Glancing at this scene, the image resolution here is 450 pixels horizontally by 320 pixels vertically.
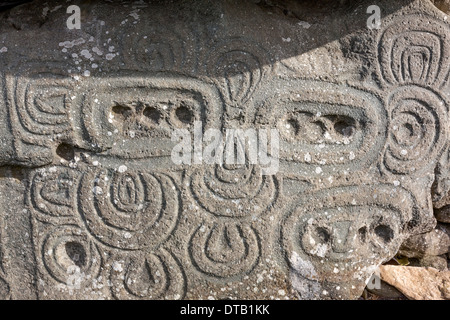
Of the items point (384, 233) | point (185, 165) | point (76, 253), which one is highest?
point (185, 165)

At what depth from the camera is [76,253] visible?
6.89 ft

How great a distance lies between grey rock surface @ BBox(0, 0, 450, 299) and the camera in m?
2.03

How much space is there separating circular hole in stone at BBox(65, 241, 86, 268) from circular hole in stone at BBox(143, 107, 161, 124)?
25.7 inches

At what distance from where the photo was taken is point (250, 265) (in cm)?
206

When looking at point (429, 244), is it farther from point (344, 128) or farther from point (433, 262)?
point (344, 128)

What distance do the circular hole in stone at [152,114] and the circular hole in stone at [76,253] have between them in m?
0.65

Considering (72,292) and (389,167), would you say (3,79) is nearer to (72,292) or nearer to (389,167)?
(72,292)

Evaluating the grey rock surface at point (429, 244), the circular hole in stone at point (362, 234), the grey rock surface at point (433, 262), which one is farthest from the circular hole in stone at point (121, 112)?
the grey rock surface at point (433, 262)

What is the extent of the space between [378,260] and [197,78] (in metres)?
1.18

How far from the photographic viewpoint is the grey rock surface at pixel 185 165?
6.65 ft

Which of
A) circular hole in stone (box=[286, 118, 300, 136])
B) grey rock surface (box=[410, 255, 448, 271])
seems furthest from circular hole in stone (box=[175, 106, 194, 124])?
grey rock surface (box=[410, 255, 448, 271])

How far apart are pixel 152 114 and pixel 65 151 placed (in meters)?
0.42

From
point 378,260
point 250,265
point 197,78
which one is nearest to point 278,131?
point 197,78

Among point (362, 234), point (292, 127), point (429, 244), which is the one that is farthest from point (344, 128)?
point (429, 244)
